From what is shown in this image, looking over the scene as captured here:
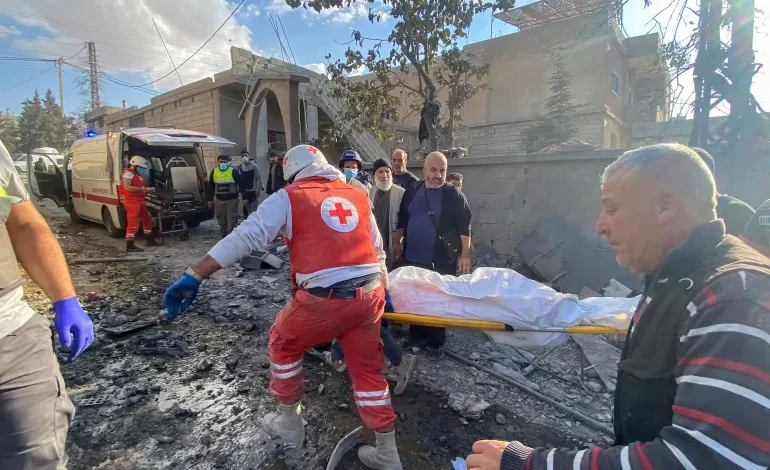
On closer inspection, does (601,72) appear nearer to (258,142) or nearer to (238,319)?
(258,142)

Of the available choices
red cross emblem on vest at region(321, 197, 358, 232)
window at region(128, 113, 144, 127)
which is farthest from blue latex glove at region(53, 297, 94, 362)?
window at region(128, 113, 144, 127)

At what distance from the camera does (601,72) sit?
1638cm

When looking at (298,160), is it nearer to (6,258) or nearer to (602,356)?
(6,258)

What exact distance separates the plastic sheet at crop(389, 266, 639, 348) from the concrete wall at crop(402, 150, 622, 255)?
11.5ft

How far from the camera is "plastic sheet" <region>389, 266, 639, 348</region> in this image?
2.41m

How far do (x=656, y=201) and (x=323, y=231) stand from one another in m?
1.48

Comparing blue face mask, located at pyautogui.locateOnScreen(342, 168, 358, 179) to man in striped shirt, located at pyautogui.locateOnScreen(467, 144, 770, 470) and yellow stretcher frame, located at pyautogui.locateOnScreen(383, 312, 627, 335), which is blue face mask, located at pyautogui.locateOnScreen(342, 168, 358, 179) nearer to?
yellow stretcher frame, located at pyautogui.locateOnScreen(383, 312, 627, 335)

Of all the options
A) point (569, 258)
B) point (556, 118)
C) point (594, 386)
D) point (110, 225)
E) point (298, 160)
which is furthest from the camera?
point (556, 118)

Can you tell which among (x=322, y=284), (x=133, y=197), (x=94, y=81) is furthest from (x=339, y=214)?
(x=94, y=81)

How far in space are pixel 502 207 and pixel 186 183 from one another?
706cm

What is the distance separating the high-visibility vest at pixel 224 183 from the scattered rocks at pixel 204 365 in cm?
538

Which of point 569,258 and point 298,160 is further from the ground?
point 298,160

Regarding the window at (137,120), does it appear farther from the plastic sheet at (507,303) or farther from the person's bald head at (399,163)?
the plastic sheet at (507,303)

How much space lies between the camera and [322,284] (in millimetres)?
2035
